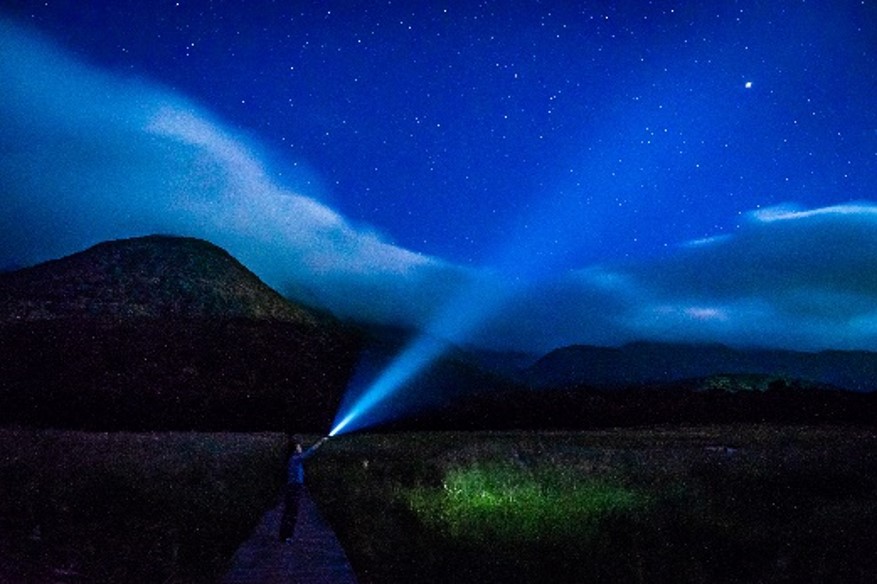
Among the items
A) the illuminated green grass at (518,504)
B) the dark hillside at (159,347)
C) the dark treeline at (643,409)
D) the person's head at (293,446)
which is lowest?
the illuminated green grass at (518,504)

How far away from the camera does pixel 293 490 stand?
18.8m

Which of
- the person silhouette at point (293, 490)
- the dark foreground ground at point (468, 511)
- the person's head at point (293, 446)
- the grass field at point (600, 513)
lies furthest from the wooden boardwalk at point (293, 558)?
the person's head at point (293, 446)

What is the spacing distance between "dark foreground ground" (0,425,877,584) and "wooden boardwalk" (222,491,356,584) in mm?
433

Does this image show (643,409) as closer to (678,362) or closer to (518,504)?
(518,504)

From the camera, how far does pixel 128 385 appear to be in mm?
62562

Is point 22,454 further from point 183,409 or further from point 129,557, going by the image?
point 183,409

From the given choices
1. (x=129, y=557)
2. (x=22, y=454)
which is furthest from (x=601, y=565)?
(x=22, y=454)

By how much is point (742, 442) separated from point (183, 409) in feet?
140

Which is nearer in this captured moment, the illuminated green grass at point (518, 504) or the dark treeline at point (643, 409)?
the illuminated green grass at point (518, 504)

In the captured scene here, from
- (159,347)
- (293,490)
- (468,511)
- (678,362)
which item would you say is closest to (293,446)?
(293,490)

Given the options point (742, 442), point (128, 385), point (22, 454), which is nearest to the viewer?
point (22, 454)

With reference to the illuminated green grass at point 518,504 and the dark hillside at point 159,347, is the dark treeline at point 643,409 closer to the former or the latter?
the dark hillside at point 159,347

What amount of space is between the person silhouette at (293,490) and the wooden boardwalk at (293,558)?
176 mm

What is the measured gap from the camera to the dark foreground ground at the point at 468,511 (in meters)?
14.5
